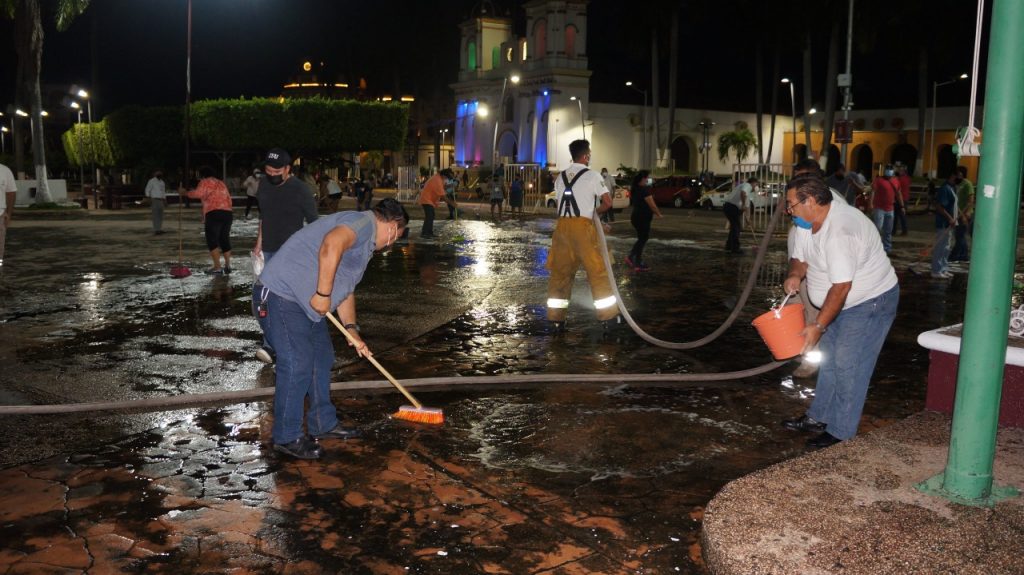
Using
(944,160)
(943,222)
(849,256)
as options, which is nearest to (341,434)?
(849,256)

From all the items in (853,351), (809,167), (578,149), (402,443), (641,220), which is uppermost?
(578,149)

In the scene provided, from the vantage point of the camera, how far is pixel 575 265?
30.8 ft

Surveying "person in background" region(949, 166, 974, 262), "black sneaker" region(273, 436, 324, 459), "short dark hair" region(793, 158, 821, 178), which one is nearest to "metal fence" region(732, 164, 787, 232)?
"person in background" region(949, 166, 974, 262)

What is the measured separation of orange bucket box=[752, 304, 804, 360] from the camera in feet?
17.9

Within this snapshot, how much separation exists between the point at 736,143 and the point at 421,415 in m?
63.7

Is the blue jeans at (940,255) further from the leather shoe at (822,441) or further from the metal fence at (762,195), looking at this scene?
the leather shoe at (822,441)

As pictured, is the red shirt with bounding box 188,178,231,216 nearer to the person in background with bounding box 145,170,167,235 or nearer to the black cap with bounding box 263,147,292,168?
the black cap with bounding box 263,147,292,168

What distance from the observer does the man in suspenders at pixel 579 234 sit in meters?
9.10

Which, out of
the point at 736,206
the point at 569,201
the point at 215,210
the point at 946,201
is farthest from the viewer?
the point at 736,206

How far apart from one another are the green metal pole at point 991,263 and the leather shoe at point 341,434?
333 centimetres

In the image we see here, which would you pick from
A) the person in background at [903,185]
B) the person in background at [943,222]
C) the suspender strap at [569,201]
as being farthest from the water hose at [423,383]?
the person in background at [903,185]

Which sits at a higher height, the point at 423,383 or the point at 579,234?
the point at 579,234

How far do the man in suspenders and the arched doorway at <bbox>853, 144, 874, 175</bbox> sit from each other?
195 feet

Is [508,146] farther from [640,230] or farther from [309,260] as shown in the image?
[309,260]
